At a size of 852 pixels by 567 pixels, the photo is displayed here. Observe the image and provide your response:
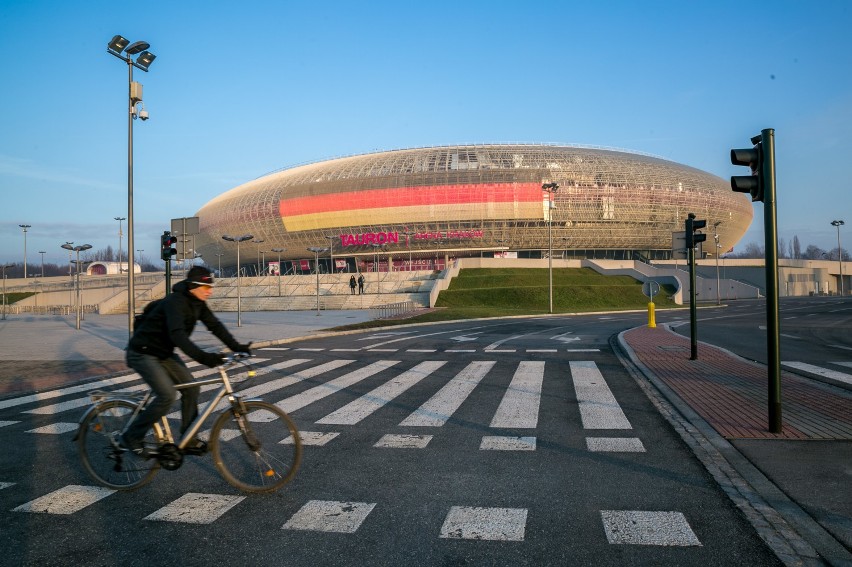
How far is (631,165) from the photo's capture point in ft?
254

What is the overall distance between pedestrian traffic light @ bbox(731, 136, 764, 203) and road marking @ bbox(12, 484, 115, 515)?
720 cm

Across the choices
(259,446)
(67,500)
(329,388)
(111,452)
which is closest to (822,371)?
(329,388)

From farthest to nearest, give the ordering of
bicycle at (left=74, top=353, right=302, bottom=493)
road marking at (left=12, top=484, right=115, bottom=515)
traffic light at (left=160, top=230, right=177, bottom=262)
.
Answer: traffic light at (left=160, top=230, right=177, bottom=262) → bicycle at (left=74, top=353, right=302, bottom=493) → road marking at (left=12, top=484, right=115, bottom=515)

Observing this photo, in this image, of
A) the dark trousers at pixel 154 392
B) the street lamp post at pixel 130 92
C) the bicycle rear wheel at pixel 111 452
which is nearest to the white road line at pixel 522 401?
the dark trousers at pixel 154 392

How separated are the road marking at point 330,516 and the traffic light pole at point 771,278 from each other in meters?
4.75

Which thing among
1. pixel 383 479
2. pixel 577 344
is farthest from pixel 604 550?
pixel 577 344

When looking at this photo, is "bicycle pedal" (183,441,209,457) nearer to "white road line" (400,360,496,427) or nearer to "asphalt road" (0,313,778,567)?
"asphalt road" (0,313,778,567)

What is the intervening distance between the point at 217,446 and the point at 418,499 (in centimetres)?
181

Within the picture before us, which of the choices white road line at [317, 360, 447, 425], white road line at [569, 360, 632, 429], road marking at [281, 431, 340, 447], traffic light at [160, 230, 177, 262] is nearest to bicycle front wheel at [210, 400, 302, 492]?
road marking at [281, 431, 340, 447]

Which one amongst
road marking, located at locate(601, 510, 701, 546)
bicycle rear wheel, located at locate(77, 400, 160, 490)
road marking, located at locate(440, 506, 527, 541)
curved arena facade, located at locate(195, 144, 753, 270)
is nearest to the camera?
road marking, located at locate(601, 510, 701, 546)

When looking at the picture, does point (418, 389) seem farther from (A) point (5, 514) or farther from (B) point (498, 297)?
(B) point (498, 297)

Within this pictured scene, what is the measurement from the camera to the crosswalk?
4.39m

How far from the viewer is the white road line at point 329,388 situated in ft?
29.2

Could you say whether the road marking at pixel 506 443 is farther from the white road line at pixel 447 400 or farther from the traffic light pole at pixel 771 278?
the traffic light pole at pixel 771 278
